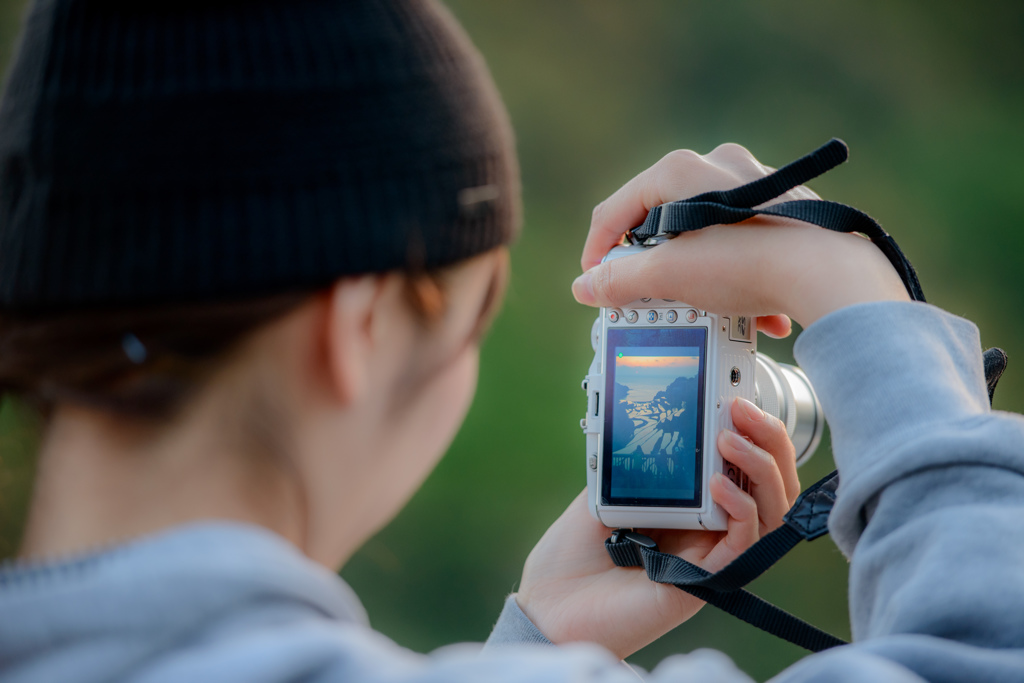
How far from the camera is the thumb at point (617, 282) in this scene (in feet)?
2.09

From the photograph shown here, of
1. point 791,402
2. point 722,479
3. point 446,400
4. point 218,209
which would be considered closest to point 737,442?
point 722,479

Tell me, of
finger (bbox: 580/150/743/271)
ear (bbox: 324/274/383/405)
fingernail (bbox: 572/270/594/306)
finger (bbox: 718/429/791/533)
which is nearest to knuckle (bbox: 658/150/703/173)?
finger (bbox: 580/150/743/271)

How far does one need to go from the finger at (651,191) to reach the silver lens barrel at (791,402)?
18 centimetres

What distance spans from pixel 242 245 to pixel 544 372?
91.6 inches

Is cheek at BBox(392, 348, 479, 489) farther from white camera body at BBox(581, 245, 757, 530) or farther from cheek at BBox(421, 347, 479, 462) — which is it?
white camera body at BBox(581, 245, 757, 530)

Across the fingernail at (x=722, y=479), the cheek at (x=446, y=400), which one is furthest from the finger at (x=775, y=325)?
the cheek at (x=446, y=400)

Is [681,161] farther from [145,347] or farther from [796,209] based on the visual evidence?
[145,347]

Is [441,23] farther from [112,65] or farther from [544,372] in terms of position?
[544,372]

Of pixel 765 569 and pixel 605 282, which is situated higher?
pixel 605 282

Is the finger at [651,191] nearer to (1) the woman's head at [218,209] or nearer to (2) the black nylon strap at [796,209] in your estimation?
(2) the black nylon strap at [796,209]

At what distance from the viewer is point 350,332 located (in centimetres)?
39

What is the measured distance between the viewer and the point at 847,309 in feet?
1.61

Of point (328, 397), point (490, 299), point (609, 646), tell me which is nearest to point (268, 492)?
point (328, 397)

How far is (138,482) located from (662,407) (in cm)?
44
